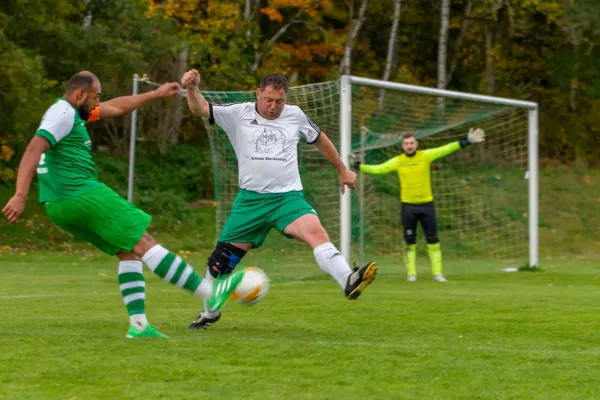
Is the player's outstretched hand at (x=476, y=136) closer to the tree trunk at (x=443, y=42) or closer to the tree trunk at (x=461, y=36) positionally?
the tree trunk at (x=443, y=42)

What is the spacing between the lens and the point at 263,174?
809 centimetres

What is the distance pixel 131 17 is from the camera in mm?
27656

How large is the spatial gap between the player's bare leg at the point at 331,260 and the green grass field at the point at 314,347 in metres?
0.36

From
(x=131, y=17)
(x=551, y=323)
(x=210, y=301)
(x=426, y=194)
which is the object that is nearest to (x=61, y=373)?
(x=210, y=301)

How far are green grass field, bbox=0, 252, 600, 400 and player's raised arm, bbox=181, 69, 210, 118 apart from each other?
158 centimetres

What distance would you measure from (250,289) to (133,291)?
2.60 ft

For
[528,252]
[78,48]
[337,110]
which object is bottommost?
[528,252]

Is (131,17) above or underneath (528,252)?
above

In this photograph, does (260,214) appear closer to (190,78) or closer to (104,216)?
(190,78)

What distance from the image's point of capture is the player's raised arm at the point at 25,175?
6738 mm

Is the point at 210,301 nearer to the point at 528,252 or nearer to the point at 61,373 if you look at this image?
the point at 61,373

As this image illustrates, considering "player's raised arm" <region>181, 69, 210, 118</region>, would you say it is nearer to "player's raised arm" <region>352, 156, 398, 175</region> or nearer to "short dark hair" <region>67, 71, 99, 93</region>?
"short dark hair" <region>67, 71, 99, 93</region>

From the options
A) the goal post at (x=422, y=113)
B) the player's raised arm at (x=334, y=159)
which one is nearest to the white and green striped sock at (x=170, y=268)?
the player's raised arm at (x=334, y=159)

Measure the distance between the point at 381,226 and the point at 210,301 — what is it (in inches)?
433
